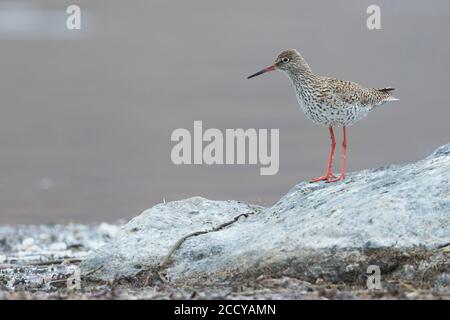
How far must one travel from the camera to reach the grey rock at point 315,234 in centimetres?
754

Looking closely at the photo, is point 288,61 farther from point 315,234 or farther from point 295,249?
point 295,249

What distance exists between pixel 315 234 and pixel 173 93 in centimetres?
1336

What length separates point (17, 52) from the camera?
78.5 feet

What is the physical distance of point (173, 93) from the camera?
68.3 ft

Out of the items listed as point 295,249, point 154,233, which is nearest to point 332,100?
point 154,233

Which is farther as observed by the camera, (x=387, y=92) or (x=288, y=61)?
(x=387, y=92)

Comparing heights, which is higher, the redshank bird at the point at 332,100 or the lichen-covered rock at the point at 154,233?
the redshank bird at the point at 332,100

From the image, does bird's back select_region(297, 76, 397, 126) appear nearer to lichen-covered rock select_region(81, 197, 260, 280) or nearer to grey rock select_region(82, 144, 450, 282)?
grey rock select_region(82, 144, 450, 282)

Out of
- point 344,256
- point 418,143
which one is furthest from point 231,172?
point 344,256

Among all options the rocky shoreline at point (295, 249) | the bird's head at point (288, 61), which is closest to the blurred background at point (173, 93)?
the bird's head at point (288, 61)

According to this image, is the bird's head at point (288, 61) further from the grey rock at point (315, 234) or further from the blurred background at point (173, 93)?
the blurred background at point (173, 93)

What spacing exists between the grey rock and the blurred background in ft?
19.6

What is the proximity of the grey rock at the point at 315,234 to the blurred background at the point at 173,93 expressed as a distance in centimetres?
597
